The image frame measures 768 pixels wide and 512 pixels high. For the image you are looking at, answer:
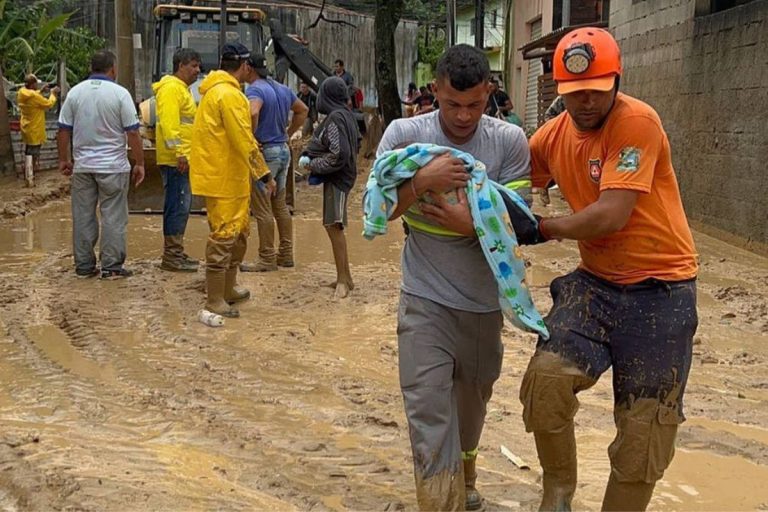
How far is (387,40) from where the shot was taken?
22953 millimetres

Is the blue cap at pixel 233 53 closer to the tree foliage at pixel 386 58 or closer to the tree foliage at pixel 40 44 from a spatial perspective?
the tree foliage at pixel 40 44

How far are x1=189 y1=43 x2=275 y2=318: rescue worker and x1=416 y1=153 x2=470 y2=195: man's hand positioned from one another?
3877mm

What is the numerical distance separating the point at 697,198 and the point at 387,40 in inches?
459

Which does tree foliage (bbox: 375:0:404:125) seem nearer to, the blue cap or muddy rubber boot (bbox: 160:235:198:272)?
muddy rubber boot (bbox: 160:235:198:272)

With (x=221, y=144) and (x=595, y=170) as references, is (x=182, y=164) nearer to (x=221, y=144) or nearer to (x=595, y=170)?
A: (x=221, y=144)

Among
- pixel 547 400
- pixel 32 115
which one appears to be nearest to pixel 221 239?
pixel 547 400

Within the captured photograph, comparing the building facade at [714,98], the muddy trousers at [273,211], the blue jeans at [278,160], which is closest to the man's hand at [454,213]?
the muddy trousers at [273,211]

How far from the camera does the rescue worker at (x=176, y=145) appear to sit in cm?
896

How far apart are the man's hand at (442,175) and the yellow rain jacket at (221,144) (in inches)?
153

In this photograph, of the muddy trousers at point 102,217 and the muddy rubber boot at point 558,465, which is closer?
the muddy rubber boot at point 558,465

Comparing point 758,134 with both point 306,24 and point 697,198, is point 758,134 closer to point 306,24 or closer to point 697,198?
point 697,198

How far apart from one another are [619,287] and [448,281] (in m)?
0.61

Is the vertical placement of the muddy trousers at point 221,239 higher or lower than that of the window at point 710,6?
lower

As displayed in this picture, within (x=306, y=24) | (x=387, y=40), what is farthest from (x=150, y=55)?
(x=387, y=40)
